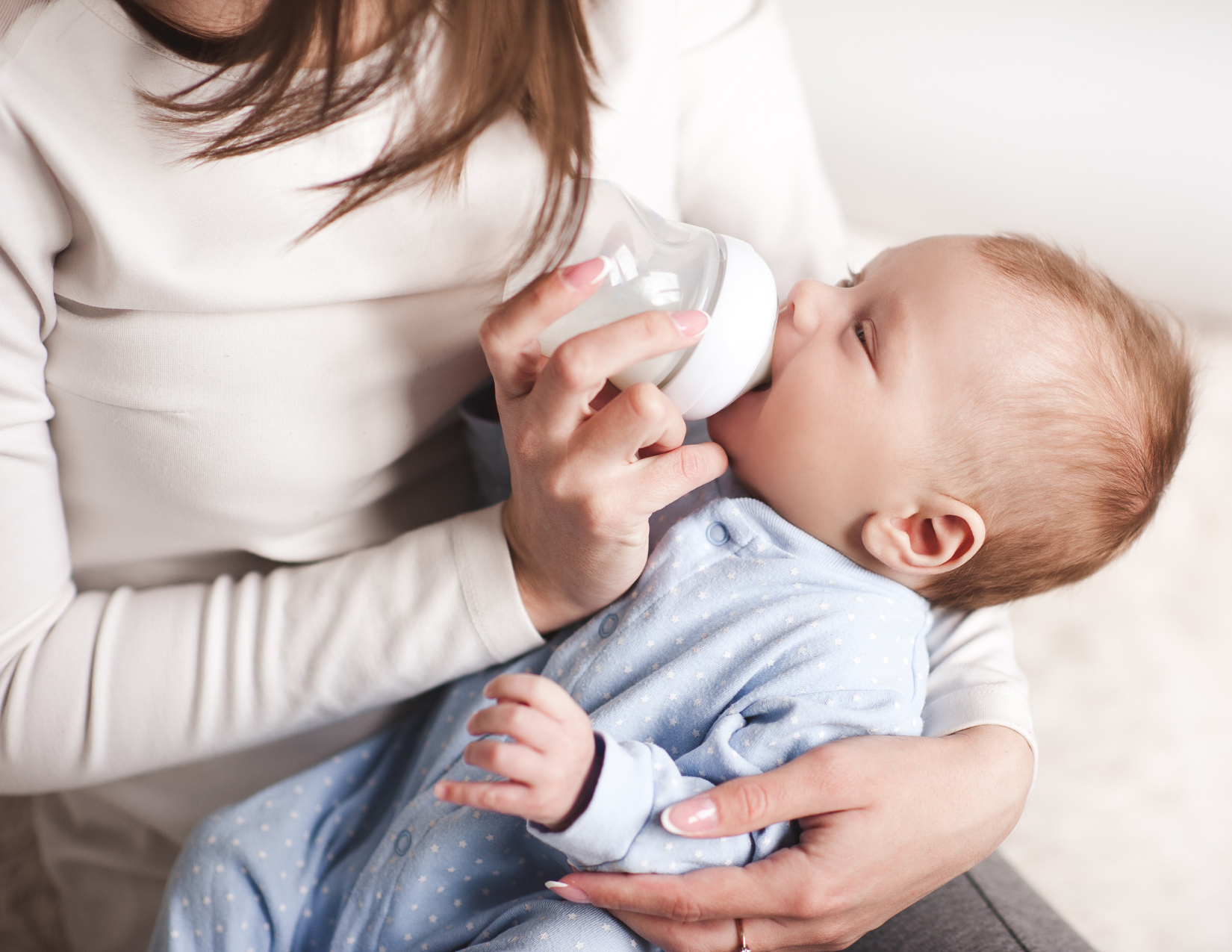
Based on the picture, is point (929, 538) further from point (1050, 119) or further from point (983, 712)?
point (1050, 119)

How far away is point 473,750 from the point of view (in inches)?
24.0

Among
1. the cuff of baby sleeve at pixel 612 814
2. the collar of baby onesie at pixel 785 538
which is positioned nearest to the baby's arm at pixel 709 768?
the cuff of baby sleeve at pixel 612 814

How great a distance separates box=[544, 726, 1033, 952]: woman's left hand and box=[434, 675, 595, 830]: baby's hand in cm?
10

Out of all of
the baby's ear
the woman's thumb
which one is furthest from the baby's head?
the woman's thumb

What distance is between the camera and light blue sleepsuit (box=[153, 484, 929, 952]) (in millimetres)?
751

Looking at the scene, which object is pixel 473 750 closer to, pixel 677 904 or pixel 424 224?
pixel 677 904

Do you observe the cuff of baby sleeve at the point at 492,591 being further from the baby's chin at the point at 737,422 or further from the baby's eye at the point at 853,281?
the baby's eye at the point at 853,281

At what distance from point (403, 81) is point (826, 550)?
1.83ft

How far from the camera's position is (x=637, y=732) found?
797mm

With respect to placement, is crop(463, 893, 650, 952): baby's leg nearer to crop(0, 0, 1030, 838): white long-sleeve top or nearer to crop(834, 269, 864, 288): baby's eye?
crop(0, 0, 1030, 838): white long-sleeve top

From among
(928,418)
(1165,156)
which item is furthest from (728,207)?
(1165,156)

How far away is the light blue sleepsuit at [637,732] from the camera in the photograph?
0.75 metres

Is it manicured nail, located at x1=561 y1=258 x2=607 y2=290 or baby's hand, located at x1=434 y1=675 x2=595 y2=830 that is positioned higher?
manicured nail, located at x1=561 y1=258 x2=607 y2=290

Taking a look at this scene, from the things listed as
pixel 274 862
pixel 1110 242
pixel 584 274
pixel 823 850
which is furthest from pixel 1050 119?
pixel 274 862
